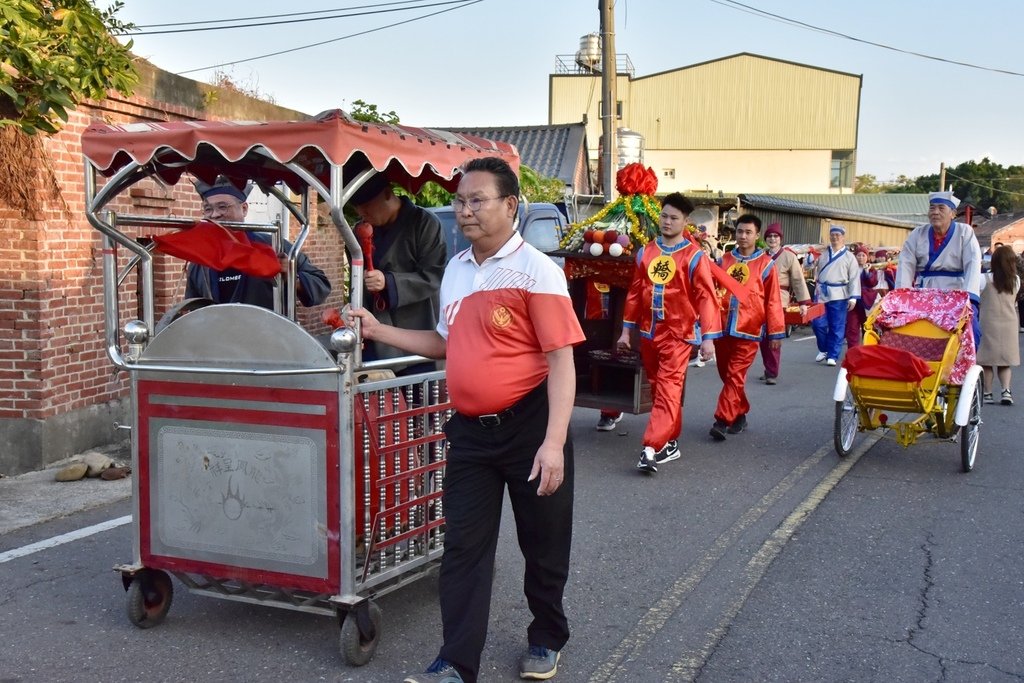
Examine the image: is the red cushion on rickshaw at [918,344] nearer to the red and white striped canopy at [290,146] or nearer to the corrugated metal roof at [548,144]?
the red and white striped canopy at [290,146]

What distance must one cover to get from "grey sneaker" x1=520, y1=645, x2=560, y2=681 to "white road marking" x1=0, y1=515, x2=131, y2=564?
3.19 meters

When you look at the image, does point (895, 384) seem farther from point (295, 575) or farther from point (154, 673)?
point (154, 673)

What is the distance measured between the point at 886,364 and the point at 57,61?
19.6 feet

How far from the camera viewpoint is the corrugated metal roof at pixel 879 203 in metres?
50.6

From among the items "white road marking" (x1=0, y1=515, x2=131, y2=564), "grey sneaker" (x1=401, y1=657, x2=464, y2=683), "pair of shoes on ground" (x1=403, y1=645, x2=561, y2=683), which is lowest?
"white road marking" (x1=0, y1=515, x2=131, y2=564)

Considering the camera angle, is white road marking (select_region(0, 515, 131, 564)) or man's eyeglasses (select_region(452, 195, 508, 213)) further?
white road marking (select_region(0, 515, 131, 564))

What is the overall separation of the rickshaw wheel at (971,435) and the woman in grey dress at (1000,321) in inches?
106

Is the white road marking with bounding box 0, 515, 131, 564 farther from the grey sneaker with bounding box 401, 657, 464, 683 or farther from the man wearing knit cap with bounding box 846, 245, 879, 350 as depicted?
the man wearing knit cap with bounding box 846, 245, 879, 350

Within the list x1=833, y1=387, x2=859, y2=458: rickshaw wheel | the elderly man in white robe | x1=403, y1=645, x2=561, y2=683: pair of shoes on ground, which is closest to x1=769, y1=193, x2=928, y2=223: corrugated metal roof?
the elderly man in white robe

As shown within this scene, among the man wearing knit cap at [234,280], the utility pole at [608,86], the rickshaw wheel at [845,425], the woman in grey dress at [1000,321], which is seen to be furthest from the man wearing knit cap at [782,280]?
the man wearing knit cap at [234,280]

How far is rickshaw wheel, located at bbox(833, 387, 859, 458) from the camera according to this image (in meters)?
8.06

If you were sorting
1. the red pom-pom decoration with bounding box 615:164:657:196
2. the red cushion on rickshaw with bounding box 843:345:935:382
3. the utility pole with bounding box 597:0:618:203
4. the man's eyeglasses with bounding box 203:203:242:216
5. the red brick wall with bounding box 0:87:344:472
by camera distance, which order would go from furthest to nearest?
the utility pole with bounding box 597:0:618:203
the red pom-pom decoration with bounding box 615:164:657:196
the red brick wall with bounding box 0:87:344:472
the red cushion on rickshaw with bounding box 843:345:935:382
the man's eyeglasses with bounding box 203:203:242:216

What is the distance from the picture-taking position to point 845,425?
832 centimetres

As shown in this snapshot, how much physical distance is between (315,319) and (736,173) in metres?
47.6
